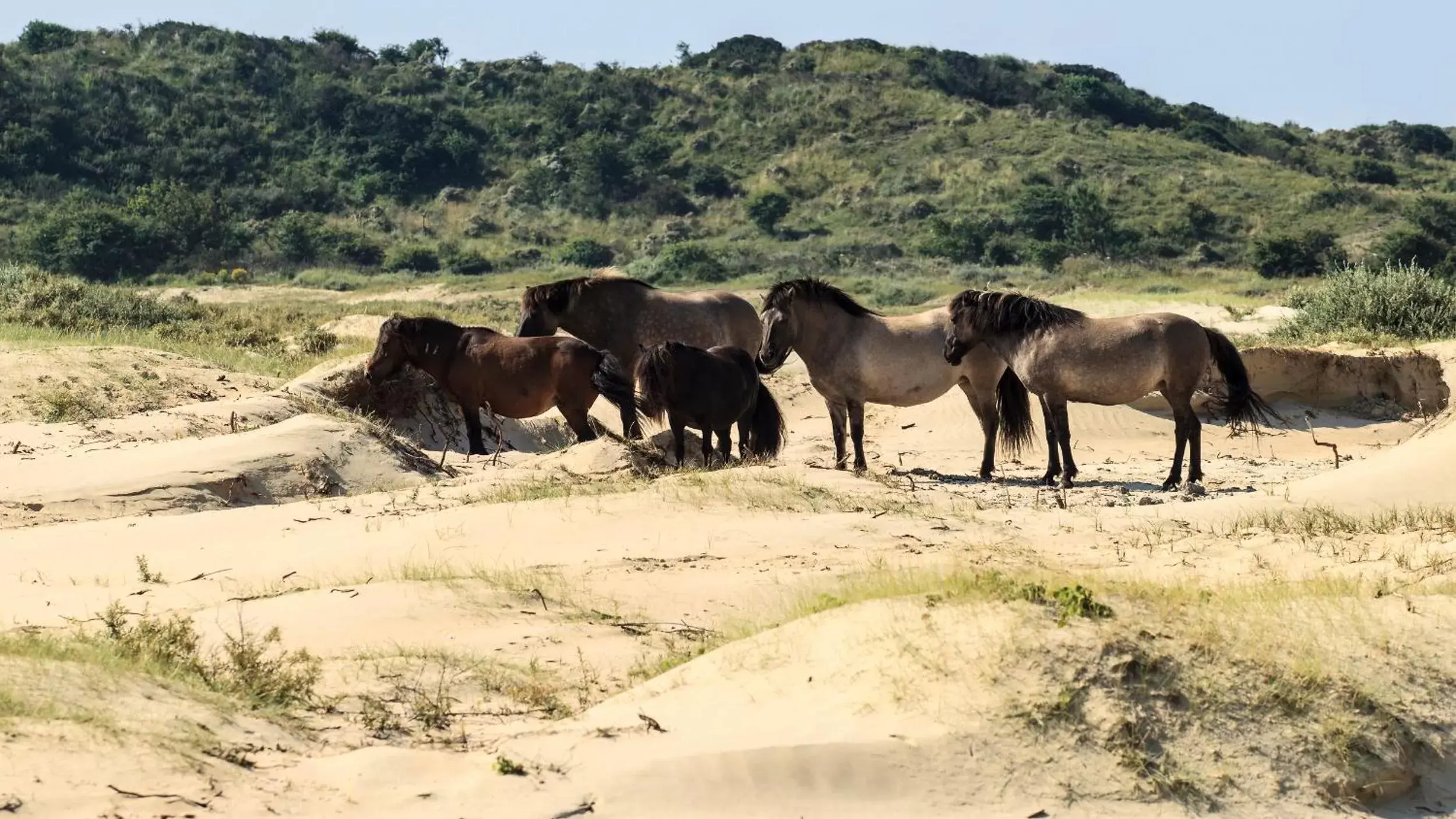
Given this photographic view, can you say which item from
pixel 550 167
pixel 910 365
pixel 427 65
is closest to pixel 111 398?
pixel 910 365

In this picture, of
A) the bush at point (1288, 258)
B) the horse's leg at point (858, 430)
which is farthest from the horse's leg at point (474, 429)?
Result: the bush at point (1288, 258)

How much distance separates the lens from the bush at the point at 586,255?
64750 mm

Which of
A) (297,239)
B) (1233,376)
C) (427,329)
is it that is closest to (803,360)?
(427,329)

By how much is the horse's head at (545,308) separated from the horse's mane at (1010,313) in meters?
4.47

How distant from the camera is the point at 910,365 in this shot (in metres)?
16.4

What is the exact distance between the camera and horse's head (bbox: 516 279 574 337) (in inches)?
695

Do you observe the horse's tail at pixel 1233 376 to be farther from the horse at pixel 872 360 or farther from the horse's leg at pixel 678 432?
the horse's leg at pixel 678 432

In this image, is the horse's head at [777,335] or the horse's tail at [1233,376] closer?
the horse's tail at [1233,376]

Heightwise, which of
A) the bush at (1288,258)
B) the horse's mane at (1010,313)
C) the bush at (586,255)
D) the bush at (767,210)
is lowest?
the bush at (1288,258)

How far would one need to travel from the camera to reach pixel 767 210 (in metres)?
71.0

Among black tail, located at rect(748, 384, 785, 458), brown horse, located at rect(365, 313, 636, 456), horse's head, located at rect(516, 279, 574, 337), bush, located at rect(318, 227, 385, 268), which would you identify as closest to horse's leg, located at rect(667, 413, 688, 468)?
black tail, located at rect(748, 384, 785, 458)

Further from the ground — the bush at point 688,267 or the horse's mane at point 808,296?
the horse's mane at point 808,296

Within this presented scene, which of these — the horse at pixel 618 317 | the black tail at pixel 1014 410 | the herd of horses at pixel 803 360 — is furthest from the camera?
the horse at pixel 618 317

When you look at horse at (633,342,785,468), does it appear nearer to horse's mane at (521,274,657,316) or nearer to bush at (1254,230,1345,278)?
horse's mane at (521,274,657,316)
